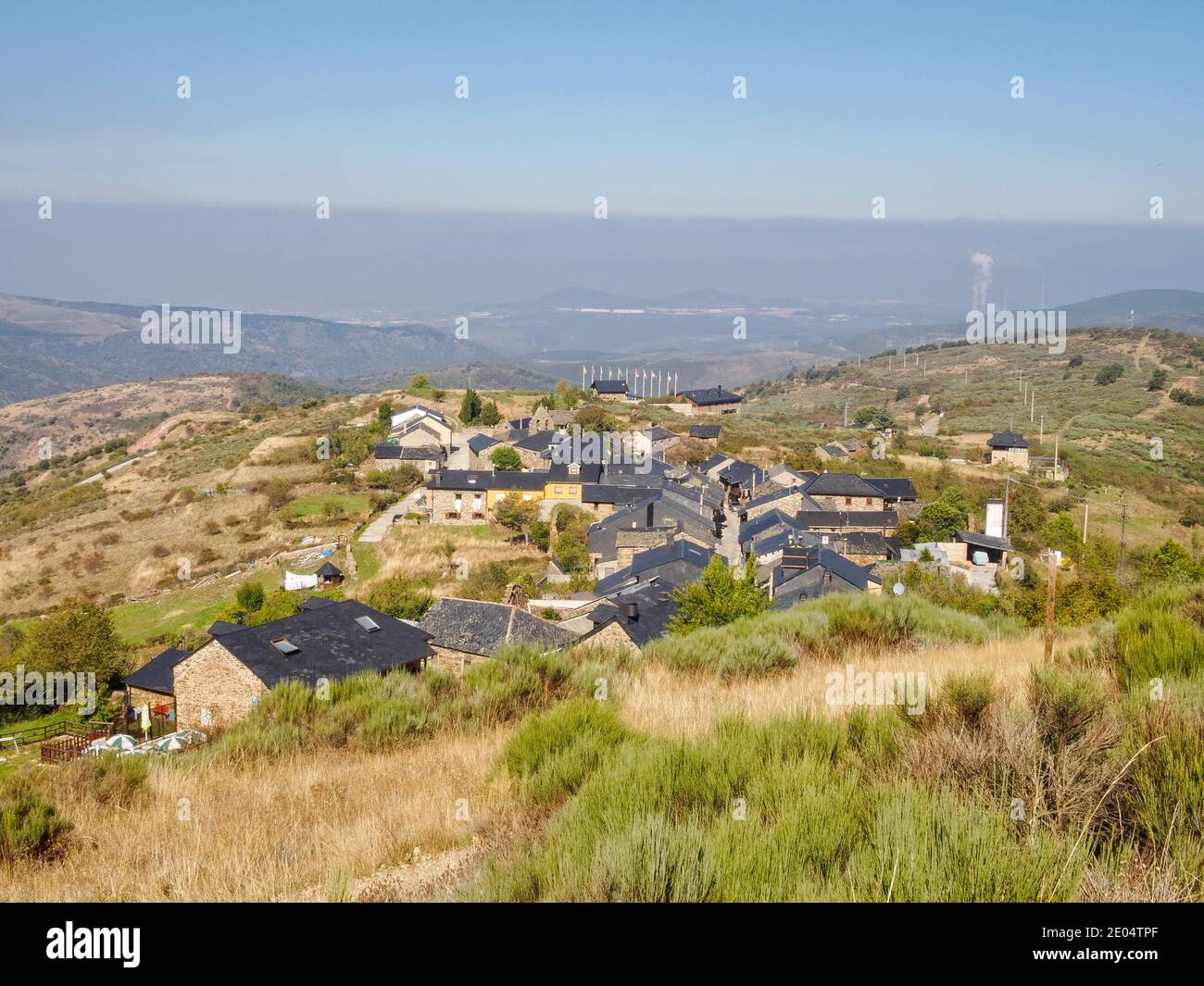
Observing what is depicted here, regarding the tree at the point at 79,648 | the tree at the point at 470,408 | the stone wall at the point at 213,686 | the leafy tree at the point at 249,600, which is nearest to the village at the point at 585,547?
the stone wall at the point at 213,686

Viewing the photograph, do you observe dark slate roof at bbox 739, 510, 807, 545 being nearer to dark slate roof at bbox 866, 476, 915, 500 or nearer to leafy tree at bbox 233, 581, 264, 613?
dark slate roof at bbox 866, 476, 915, 500

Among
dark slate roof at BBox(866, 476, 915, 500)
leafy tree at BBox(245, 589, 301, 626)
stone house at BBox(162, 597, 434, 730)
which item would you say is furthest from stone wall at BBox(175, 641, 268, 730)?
dark slate roof at BBox(866, 476, 915, 500)

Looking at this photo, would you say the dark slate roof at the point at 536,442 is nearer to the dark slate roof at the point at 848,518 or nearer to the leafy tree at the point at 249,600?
the dark slate roof at the point at 848,518

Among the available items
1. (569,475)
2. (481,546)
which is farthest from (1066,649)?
(569,475)

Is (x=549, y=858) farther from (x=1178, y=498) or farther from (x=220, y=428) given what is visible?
(x=220, y=428)

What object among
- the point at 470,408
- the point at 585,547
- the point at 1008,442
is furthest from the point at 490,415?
the point at 1008,442
